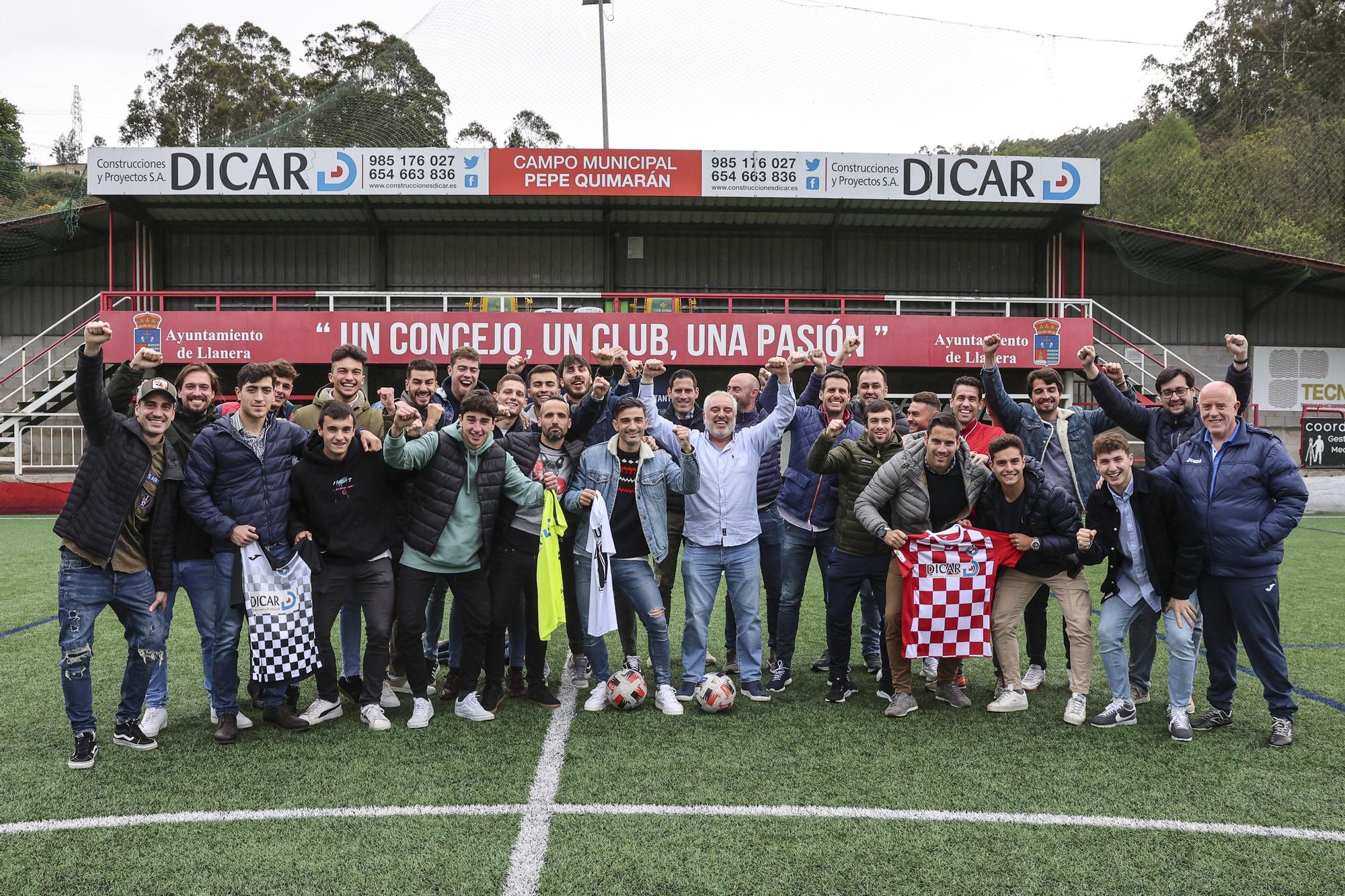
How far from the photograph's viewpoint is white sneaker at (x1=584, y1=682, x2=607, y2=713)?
5.36 meters

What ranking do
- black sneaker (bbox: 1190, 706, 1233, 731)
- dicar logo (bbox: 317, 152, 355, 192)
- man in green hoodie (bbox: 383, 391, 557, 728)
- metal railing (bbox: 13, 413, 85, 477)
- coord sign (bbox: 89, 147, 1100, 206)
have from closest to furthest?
black sneaker (bbox: 1190, 706, 1233, 731) < man in green hoodie (bbox: 383, 391, 557, 728) < metal railing (bbox: 13, 413, 85, 477) < coord sign (bbox: 89, 147, 1100, 206) < dicar logo (bbox: 317, 152, 355, 192)

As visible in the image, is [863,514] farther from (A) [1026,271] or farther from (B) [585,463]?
(A) [1026,271]

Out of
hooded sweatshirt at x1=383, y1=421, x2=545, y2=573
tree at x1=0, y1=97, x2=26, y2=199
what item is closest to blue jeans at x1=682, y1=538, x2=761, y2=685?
hooded sweatshirt at x1=383, y1=421, x2=545, y2=573

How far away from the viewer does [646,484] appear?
5457 millimetres

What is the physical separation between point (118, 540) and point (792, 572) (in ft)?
12.9

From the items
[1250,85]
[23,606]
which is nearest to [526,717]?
[23,606]

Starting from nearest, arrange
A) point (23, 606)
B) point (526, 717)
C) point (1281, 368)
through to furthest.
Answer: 1. point (526, 717)
2. point (23, 606)
3. point (1281, 368)

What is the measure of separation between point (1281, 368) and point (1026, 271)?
22.6 ft

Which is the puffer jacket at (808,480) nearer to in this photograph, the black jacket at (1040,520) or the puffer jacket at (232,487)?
the black jacket at (1040,520)

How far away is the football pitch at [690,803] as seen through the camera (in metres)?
3.33

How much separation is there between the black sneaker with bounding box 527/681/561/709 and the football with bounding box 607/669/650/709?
1.12 feet

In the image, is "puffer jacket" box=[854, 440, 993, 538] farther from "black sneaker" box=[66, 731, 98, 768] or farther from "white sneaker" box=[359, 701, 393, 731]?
"black sneaker" box=[66, 731, 98, 768]

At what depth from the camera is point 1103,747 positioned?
4730mm

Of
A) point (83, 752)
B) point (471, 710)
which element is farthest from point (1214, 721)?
point (83, 752)
